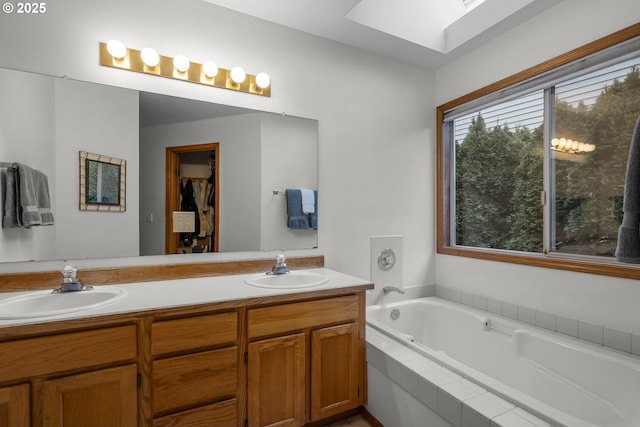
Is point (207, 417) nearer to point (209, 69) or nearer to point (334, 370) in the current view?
point (334, 370)

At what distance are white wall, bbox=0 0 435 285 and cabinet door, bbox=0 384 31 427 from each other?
1468mm

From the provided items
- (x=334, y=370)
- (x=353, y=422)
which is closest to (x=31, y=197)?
(x=334, y=370)

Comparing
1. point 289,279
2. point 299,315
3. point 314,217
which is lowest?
point 299,315

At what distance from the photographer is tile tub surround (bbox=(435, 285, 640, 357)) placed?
1.65m

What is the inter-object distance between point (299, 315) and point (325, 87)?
1.61 m

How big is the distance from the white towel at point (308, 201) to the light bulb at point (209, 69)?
2.98 feet

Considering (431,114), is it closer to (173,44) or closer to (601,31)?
A: (601,31)

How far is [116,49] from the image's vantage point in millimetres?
1707

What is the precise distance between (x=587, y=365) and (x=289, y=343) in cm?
154

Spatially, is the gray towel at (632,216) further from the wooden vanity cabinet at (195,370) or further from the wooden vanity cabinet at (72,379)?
the wooden vanity cabinet at (72,379)

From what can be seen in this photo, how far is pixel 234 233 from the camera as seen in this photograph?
80.4 inches

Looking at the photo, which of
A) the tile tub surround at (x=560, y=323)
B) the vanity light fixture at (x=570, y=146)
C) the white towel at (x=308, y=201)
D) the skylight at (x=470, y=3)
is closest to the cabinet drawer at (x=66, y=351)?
the white towel at (x=308, y=201)

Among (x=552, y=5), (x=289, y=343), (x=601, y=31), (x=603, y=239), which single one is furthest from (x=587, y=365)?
(x=552, y=5)

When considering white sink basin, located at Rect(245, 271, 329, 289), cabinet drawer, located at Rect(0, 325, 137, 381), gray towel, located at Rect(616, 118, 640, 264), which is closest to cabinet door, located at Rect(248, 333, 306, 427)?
white sink basin, located at Rect(245, 271, 329, 289)
